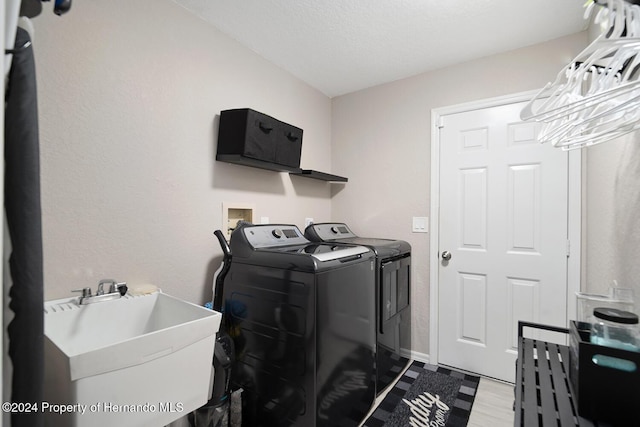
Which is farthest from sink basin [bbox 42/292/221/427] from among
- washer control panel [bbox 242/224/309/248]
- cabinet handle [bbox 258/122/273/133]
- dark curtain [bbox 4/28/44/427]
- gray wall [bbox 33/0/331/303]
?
cabinet handle [bbox 258/122/273/133]

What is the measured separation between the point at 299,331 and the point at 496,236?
1.71 meters

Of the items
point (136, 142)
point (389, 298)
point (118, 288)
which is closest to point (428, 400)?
point (389, 298)

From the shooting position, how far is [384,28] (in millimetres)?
1967

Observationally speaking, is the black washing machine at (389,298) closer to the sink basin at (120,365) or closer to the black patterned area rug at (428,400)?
the black patterned area rug at (428,400)

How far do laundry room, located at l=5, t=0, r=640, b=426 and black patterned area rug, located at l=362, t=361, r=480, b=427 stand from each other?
0.16 m

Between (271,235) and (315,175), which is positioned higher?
(315,175)

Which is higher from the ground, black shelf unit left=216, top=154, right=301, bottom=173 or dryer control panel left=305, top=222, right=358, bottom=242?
black shelf unit left=216, top=154, right=301, bottom=173

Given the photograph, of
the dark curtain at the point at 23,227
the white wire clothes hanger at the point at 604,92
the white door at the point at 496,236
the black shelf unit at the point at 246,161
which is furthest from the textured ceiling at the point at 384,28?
the dark curtain at the point at 23,227

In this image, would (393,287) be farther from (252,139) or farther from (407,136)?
(252,139)

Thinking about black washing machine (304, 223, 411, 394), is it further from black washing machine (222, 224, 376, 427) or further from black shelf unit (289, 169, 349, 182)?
black shelf unit (289, 169, 349, 182)

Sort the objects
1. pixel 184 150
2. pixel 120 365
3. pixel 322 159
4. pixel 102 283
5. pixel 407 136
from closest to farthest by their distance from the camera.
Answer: pixel 120 365 < pixel 102 283 < pixel 184 150 < pixel 407 136 < pixel 322 159

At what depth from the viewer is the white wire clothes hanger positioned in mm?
668

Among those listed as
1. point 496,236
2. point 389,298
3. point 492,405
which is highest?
point 496,236

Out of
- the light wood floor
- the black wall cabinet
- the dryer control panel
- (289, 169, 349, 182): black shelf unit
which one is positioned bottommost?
the light wood floor
